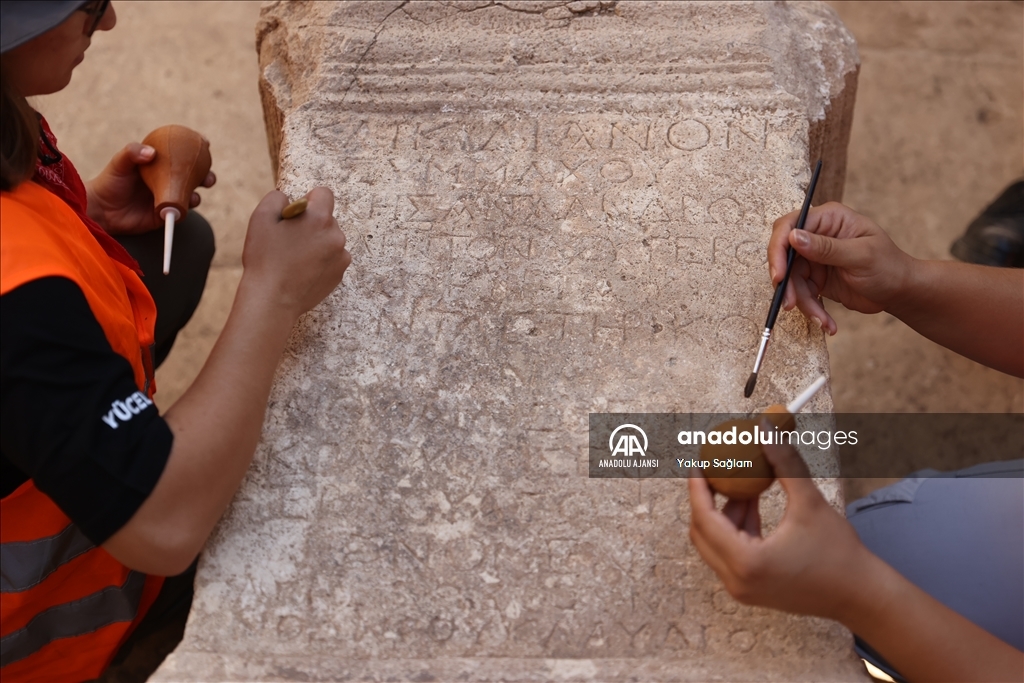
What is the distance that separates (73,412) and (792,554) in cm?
85

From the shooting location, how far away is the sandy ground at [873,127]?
262 centimetres

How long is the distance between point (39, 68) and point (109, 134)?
189cm

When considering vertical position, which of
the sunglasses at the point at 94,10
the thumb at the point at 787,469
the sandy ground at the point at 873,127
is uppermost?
the sunglasses at the point at 94,10

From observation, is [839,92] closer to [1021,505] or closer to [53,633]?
[1021,505]

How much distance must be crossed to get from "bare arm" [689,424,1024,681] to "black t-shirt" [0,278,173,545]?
2.25 ft

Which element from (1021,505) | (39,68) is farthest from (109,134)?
(1021,505)

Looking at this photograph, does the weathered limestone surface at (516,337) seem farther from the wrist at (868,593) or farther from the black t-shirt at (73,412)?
the black t-shirt at (73,412)

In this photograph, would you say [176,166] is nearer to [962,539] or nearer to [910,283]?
[910,283]

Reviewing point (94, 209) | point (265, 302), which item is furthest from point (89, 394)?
point (94, 209)

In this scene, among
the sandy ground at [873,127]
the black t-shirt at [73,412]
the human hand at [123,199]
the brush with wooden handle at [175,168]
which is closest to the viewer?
the black t-shirt at [73,412]

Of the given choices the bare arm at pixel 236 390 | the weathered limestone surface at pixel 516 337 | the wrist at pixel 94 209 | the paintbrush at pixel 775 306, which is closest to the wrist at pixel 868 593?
the weathered limestone surface at pixel 516 337

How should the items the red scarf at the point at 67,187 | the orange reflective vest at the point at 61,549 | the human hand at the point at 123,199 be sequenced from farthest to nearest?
the human hand at the point at 123,199 < the red scarf at the point at 67,187 < the orange reflective vest at the point at 61,549

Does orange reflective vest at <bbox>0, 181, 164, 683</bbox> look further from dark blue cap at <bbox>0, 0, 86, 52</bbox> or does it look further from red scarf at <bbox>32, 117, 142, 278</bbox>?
dark blue cap at <bbox>0, 0, 86, 52</bbox>

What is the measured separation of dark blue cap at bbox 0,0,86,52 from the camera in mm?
1130
